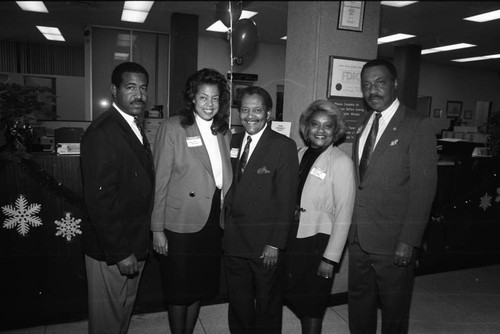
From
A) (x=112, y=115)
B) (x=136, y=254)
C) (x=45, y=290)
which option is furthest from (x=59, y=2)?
(x=45, y=290)

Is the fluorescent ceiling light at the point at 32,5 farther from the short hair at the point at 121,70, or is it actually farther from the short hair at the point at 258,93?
the short hair at the point at 258,93

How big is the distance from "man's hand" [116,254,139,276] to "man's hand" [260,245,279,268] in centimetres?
61

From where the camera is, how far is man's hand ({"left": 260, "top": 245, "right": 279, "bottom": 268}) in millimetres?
1808

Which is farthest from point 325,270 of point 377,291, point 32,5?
point 32,5

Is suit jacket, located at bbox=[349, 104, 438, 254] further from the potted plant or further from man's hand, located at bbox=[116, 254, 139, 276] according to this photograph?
the potted plant

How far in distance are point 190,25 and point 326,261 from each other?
5.68m

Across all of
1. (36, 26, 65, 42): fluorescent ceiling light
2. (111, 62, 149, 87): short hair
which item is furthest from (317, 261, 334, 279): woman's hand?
(36, 26, 65, 42): fluorescent ceiling light

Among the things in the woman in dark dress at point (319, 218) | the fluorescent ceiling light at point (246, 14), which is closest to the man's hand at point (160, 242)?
the woman in dark dress at point (319, 218)

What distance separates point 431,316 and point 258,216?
180 cm

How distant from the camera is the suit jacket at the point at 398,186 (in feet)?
5.54

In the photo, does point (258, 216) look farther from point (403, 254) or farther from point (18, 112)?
point (18, 112)

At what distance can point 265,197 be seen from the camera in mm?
1793

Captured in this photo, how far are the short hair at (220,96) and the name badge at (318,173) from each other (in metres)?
0.50

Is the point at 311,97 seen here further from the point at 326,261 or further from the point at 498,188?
the point at 498,188
